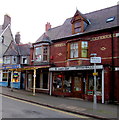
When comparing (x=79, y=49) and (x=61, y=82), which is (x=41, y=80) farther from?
(x=79, y=49)

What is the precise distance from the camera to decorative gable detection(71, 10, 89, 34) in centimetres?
1565

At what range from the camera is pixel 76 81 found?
1553 cm

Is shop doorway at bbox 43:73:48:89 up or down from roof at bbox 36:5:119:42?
down

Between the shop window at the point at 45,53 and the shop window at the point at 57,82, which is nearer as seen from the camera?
the shop window at the point at 57,82

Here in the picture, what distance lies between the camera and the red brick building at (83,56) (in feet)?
43.0

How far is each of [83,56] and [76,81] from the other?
274 cm

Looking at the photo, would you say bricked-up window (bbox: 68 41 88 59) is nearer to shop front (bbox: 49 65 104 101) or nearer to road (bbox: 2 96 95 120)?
shop front (bbox: 49 65 104 101)

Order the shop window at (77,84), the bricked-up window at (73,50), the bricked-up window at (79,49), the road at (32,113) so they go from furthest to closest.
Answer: the bricked-up window at (73,50) < the shop window at (77,84) < the bricked-up window at (79,49) < the road at (32,113)

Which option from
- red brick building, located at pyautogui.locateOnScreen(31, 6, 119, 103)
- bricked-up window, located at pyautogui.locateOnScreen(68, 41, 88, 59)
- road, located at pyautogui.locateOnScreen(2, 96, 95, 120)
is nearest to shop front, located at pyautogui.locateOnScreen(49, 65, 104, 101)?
red brick building, located at pyautogui.locateOnScreen(31, 6, 119, 103)

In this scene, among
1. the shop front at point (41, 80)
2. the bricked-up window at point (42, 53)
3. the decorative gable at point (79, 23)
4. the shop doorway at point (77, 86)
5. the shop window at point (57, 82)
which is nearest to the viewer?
the shop doorway at point (77, 86)

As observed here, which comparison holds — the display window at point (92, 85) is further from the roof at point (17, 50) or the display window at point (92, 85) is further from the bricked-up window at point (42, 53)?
the roof at point (17, 50)

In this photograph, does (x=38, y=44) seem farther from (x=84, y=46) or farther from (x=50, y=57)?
(x=84, y=46)

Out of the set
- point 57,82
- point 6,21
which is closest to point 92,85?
point 57,82

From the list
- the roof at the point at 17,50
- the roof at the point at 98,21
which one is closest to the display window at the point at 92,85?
the roof at the point at 98,21
